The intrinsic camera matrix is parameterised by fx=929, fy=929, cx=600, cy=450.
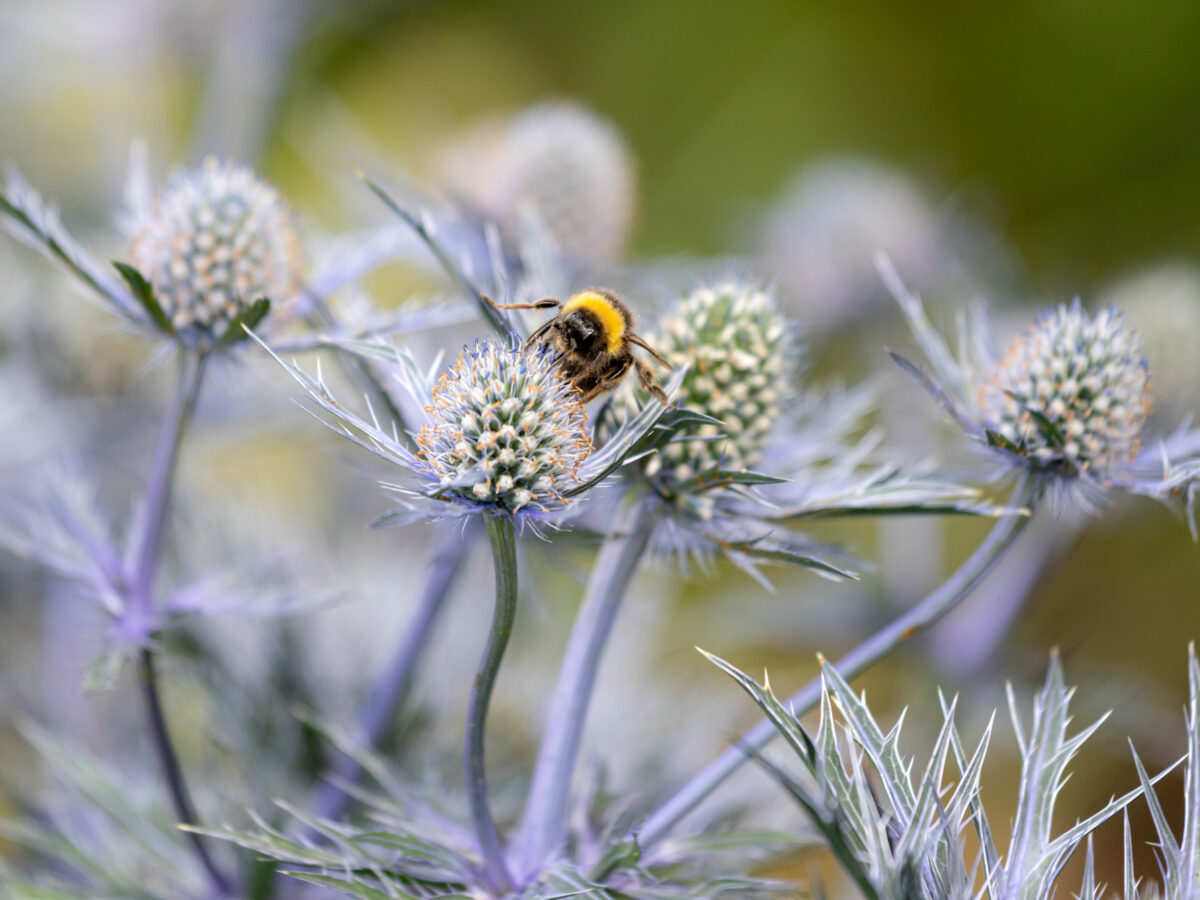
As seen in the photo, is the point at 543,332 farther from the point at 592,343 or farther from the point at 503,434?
the point at 503,434

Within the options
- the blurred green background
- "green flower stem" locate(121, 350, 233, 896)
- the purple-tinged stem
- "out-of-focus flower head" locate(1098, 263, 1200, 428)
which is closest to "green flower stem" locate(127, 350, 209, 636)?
"green flower stem" locate(121, 350, 233, 896)

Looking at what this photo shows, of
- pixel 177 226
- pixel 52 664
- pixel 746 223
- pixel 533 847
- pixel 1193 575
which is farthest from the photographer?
pixel 1193 575

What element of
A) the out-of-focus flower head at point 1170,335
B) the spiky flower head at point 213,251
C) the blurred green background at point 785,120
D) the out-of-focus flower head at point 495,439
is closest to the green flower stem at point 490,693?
the out-of-focus flower head at point 495,439

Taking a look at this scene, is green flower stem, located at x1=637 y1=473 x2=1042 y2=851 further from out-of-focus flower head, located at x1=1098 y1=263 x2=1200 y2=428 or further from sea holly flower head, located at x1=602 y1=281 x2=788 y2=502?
out-of-focus flower head, located at x1=1098 y1=263 x2=1200 y2=428

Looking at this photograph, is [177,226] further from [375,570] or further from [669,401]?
[375,570]

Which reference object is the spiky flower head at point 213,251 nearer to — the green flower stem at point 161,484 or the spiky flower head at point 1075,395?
the green flower stem at point 161,484

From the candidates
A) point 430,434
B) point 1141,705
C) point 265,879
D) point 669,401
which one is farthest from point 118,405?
point 1141,705
